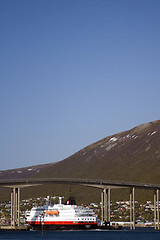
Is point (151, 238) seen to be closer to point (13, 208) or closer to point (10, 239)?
point (10, 239)

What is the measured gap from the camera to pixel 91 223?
461 feet

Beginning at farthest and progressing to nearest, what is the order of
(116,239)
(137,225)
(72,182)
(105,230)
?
(137,225), (72,182), (105,230), (116,239)

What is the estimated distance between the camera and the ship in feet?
459

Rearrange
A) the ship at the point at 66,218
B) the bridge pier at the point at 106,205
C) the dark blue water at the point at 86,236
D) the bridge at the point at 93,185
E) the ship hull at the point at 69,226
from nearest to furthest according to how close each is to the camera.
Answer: the dark blue water at the point at 86,236 < the ship hull at the point at 69,226 < the ship at the point at 66,218 < the bridge at the point at 93,185 < the bridge pier at the point at 106,205

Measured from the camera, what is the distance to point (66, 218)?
141 metres

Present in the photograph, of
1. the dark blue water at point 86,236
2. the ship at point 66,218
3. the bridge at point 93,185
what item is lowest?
the dark blue water at point 86,236

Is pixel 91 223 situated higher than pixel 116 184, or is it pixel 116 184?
pixel 116 184

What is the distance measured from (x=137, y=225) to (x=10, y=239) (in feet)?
257

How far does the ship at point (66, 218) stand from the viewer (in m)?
140

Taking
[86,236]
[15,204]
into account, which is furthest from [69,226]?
[86,236]

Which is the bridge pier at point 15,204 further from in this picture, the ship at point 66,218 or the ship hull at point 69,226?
the ship hull at point 69,226

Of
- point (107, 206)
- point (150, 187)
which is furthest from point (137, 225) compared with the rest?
point (150, 187)

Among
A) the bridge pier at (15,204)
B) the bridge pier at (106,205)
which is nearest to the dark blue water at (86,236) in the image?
the bridge pier at (15,204)

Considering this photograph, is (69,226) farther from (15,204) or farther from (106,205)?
(15,204)
